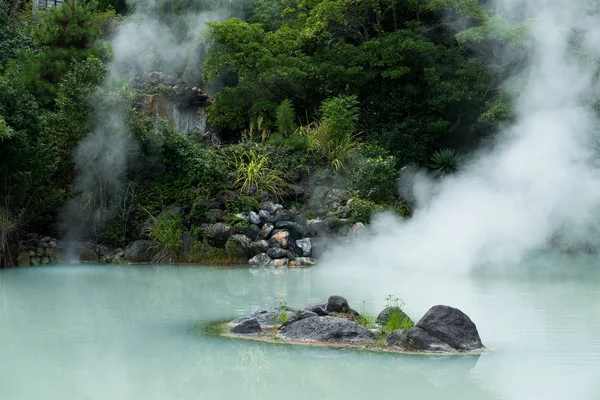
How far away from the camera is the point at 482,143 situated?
68.2ft

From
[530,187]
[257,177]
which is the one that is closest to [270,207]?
[257,177]

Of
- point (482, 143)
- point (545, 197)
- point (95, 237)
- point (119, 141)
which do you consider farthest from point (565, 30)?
point (95, 237)

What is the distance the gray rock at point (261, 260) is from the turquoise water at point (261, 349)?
3535mm

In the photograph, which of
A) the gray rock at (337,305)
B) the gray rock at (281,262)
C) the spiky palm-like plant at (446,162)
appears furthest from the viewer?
the spiky palm-like plant at (446,162)

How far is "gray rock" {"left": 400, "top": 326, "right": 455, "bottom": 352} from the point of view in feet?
22.7

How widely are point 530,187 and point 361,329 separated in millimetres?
10143

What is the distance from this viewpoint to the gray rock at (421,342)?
6.93 m

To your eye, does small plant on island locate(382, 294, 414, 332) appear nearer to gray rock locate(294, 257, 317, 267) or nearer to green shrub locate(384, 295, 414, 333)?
green shrub locate(384, 295, 414, 333)

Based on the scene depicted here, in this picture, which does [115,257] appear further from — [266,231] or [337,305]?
[337,305]

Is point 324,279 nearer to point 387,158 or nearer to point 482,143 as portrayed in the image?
point 387,158

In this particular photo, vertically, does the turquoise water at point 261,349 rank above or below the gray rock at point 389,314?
below

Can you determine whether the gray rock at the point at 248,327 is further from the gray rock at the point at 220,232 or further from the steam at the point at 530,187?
the gray rock at the point at 220,232

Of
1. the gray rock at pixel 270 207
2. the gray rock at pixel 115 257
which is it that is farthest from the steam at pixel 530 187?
the gray rock at pixel 115 257

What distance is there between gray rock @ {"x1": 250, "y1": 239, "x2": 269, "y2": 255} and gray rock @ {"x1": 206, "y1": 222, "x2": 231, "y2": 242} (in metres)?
0.68
